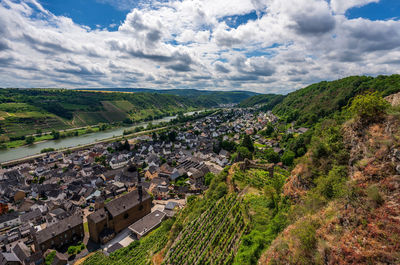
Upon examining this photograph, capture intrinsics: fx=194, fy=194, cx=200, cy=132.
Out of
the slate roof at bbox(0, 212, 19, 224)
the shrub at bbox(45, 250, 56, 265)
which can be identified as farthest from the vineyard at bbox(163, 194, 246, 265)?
the slate roof at bbox(0, 212, 19, 224)

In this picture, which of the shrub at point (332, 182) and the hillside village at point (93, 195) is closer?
the shrub at point (332, 182)

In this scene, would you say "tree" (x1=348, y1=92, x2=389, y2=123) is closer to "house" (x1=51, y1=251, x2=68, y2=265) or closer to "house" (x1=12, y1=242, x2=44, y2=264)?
"house" (x1=51, y1=251, x2=68, y2=265)

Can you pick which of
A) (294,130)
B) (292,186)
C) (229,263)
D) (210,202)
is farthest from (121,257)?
(294,130)

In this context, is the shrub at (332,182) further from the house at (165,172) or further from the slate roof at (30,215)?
the slate roof at (30,215)

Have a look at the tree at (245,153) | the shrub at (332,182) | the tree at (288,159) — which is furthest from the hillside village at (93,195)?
the shrub at (332,182)

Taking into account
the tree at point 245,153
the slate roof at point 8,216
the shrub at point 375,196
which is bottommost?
the slate roof at point 8,216

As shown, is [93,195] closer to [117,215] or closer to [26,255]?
[117,215]

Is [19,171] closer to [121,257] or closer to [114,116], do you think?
[121,257]

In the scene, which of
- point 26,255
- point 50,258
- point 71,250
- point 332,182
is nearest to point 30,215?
point 26,255
